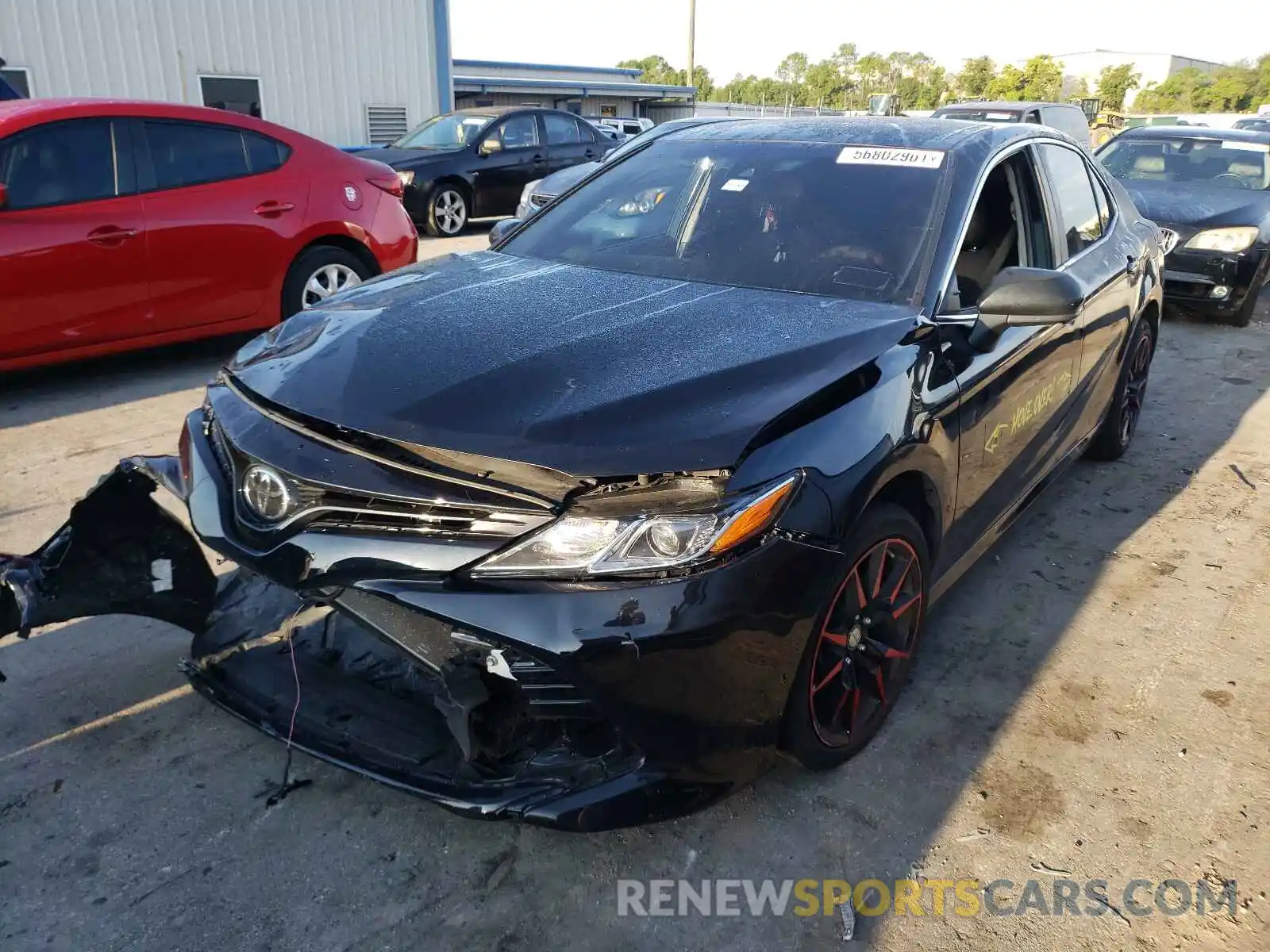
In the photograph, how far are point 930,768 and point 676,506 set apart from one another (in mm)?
1233

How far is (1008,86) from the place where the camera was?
57219mm

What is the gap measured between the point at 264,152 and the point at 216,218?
2.19 feet

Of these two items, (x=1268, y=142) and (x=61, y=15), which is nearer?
(x=1268, y=142)

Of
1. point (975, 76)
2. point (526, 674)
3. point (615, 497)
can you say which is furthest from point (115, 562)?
point (975, 76)

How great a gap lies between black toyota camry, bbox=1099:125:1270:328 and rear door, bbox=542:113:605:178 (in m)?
6.86

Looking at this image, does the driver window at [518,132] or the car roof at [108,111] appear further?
the driver window at [518,132]

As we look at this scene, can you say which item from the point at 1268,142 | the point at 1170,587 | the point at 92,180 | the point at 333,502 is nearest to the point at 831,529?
the point at 333,502

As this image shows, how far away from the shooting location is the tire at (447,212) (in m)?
12.2

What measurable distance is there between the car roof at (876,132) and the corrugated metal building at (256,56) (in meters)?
13.3

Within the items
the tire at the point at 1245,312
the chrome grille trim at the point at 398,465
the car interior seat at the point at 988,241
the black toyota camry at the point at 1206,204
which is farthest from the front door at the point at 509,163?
the chrome grille trim at the point at 398,465

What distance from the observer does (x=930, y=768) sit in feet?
8.77

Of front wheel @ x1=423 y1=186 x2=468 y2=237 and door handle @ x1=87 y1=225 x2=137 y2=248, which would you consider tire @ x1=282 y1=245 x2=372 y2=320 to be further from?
front wheel @ x1=423 y1=186 x2=468 y2=237

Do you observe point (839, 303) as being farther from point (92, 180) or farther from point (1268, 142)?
point (1268, 142)

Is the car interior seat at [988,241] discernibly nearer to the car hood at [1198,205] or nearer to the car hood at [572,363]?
the car hood at [572,363]
